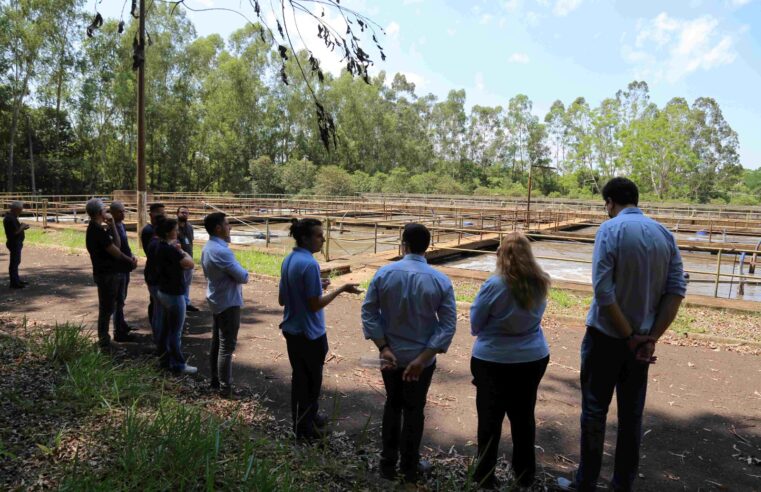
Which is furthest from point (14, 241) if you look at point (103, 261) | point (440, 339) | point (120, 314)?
point (440, 339)

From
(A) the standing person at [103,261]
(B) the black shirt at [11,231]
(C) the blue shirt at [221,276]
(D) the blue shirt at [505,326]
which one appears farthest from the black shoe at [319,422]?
(B) the black shirt at [11,231]

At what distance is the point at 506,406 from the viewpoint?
3033 mm

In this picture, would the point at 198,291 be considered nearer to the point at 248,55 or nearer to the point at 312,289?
the point at 312,289

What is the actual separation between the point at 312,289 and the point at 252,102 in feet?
165

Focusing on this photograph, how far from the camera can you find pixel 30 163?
36.1m

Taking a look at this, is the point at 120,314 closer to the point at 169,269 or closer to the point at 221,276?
the point at 169,269

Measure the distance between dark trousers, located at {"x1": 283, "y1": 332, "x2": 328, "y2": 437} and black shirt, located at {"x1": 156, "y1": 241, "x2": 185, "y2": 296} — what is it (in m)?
1.52

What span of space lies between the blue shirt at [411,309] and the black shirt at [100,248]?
342 centimetres

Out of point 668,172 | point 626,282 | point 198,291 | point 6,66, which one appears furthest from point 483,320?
point 668,172

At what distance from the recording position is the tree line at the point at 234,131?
35938mm

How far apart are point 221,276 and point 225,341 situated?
0.52 meters

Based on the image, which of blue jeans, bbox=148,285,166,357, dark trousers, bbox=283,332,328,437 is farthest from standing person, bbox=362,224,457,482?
blue jeans, bbox=148,285,166,357

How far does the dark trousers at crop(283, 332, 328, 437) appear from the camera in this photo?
3.51m

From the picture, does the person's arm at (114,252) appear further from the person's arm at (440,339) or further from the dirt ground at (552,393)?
the person's arm at (440,339)
